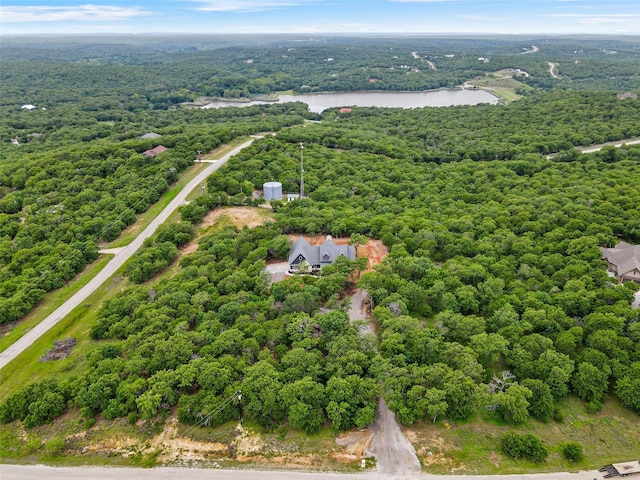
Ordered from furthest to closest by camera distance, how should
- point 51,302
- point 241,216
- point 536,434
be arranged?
1. point 241,216
2. point 51,302
3. point 536,434

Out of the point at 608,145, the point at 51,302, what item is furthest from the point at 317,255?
the point at 608,145

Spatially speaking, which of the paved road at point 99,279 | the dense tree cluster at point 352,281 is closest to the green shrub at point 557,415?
the dense tree cluster at point 352,281

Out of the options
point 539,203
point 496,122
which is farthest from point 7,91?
point 539,203

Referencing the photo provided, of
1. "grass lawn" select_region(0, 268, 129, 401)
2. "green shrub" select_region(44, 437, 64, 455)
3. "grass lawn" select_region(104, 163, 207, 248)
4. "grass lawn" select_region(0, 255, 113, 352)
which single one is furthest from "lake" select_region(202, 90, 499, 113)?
"green shrub" select_region(44, 437, 64, 455)

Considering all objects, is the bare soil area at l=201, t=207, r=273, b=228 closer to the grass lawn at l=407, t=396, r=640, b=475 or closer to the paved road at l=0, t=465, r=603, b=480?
the paved road at l=0, t=465, r=603, b=480

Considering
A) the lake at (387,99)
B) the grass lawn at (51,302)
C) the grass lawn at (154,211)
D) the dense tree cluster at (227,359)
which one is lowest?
the grass lawn at (51,302)

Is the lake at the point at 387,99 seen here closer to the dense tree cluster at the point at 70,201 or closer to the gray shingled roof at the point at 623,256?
the dense tree cluster at the point at 70,201

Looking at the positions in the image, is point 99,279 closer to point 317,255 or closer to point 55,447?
point 55,447
